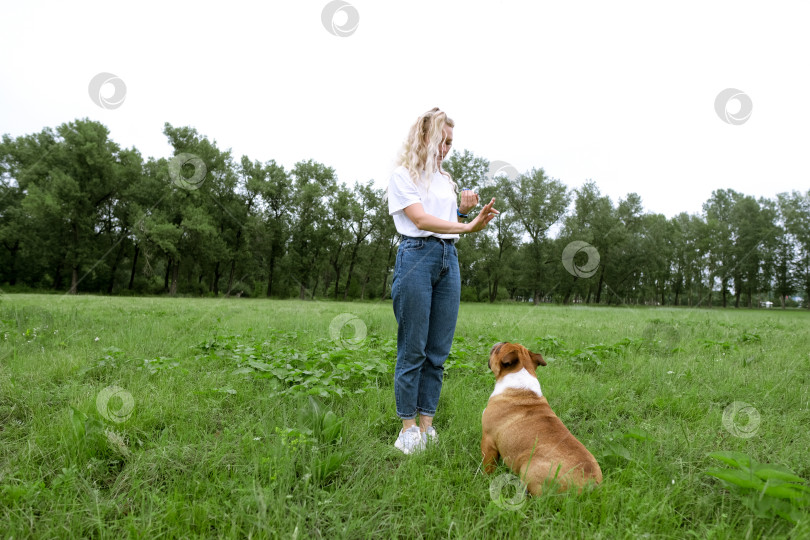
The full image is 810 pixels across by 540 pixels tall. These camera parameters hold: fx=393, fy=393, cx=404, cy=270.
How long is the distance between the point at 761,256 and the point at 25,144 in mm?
84949

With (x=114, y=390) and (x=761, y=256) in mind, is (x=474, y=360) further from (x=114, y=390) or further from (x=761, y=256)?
(x=761, y=256)

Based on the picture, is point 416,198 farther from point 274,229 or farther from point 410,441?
point 274,229

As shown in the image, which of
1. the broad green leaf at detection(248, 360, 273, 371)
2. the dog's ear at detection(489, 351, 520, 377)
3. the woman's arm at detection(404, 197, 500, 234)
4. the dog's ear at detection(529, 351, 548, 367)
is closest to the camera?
the woman's arm at detection(404, 197, 500, 234)

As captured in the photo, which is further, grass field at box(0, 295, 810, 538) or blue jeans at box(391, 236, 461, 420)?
blue jeans at box(391, 236, 461, 420)

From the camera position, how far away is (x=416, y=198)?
3004 millimetres

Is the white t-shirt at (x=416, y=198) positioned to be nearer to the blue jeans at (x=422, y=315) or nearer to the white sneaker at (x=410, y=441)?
the blue jeans at (x=422, y=315)

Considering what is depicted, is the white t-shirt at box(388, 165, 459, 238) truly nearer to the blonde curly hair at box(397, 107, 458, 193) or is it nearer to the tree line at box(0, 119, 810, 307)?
the blonde curly hair at box(397, 107, 458, 193)

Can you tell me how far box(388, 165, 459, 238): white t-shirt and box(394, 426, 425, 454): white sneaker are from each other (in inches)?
61.1

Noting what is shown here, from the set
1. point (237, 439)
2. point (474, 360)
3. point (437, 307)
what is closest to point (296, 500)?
point (237, 439)

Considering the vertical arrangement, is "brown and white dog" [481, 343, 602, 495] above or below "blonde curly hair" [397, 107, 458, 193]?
below

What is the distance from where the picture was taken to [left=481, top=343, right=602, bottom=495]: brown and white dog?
2.31 meters

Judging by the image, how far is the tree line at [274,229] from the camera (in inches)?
1427

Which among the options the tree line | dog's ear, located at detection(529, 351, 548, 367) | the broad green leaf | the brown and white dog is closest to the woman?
the brown and white dog

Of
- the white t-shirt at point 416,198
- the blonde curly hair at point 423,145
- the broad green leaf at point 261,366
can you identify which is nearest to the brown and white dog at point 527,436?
the white t-shirt at point 416,198
